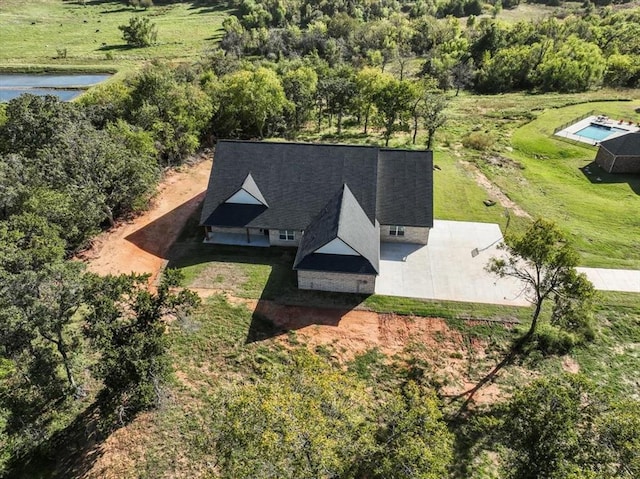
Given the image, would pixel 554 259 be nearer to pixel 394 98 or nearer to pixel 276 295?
pixel 276 295

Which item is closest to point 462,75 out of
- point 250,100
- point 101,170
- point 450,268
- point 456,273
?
point 250,100

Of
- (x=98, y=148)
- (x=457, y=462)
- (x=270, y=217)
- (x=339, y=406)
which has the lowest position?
(x=457, y=462)

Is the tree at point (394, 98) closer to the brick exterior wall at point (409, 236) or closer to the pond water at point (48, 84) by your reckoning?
the brick exterior wall at point (409, 236)

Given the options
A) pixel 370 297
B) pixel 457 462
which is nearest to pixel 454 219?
pixel 370 297

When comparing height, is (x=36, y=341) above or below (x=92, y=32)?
below

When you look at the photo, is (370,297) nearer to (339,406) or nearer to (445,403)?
(445,403)

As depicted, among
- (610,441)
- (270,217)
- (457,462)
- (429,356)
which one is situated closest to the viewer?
(610,441)
